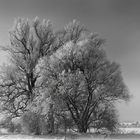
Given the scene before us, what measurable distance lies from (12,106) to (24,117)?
3.20 metres

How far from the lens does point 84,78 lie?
2633 centimetres

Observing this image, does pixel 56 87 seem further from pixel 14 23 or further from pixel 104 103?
pixel 14 23

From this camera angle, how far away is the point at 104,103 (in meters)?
28.2

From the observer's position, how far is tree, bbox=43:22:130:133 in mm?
26312

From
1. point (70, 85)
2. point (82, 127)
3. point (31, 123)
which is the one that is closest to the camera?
point (70, 85)

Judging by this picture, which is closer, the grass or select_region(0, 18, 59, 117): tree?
the grass

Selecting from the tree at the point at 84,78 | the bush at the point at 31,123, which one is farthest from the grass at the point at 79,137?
the tree at the point at 84,78

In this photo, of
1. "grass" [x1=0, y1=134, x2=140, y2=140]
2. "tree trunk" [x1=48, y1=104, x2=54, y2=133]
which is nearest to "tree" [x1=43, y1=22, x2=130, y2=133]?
"tree trunk" [x1=48, y1=104, x2=54, y2=133]

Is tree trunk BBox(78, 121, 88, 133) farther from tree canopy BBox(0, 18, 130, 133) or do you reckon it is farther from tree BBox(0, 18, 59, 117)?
tree BBox(0, 18, 59, 117)

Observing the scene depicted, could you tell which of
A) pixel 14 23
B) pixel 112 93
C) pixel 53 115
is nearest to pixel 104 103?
pixel 112 93

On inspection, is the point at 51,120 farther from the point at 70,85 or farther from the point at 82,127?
the point at 70,85

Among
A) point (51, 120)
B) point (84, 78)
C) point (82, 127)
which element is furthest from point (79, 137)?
point (84, 78)

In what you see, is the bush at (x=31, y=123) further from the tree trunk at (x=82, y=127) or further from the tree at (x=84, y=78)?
the tree trunk at (x=82, y=127)

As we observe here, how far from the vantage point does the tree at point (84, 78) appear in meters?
26.3
